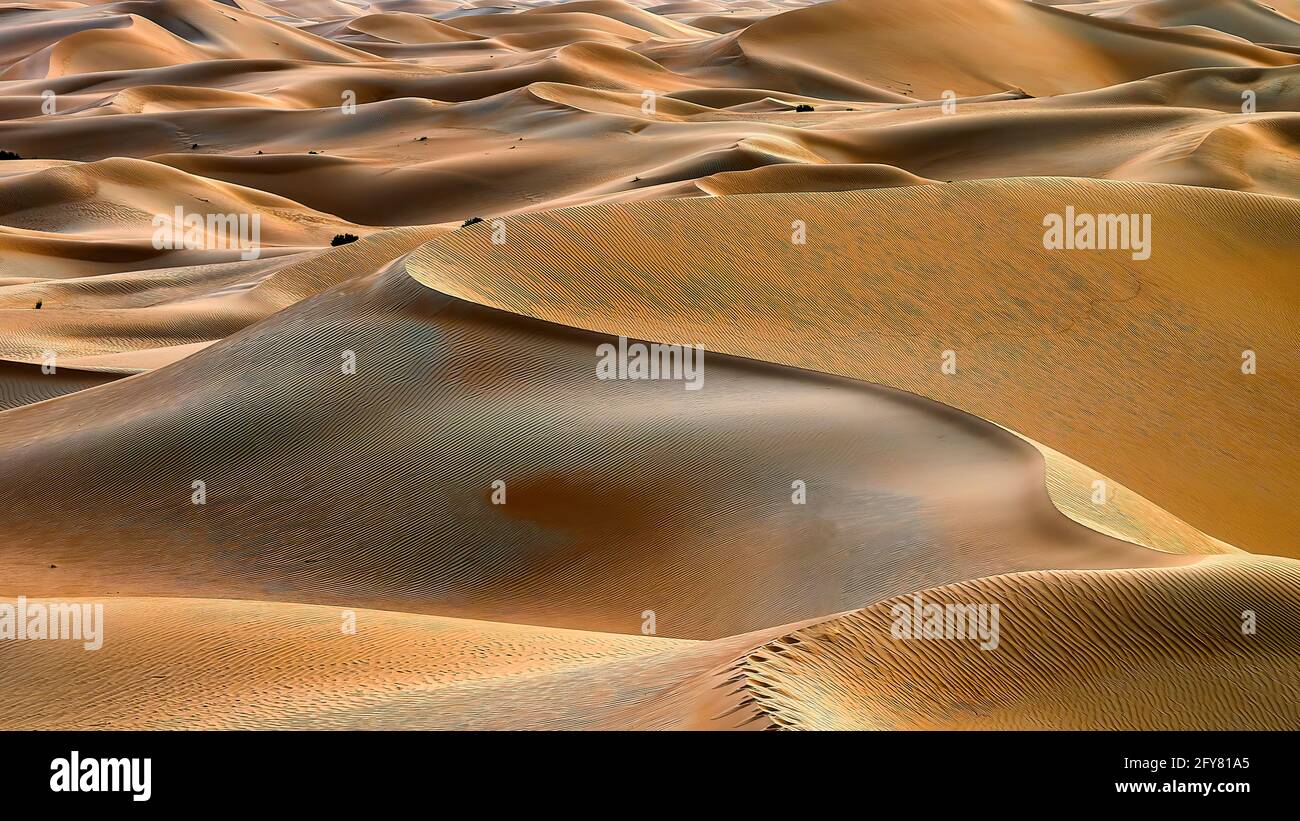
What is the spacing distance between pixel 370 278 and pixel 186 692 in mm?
6447

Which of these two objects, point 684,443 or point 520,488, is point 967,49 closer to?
point 684,443

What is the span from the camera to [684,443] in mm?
7891

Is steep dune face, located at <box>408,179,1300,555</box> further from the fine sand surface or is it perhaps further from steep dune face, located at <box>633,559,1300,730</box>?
steep dune face, located at <box>633,559,1300,730</box>

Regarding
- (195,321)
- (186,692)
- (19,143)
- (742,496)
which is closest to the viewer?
(186,692)

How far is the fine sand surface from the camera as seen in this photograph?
14.1ft

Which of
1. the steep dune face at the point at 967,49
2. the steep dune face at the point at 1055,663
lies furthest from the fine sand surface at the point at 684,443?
the steep dune face at the point at 967,49

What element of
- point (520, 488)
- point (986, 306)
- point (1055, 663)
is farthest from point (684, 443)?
point (986, 306)

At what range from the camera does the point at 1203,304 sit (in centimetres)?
1286

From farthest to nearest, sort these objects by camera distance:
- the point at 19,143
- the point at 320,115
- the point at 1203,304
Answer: the point at 320,115
the point at 19,143
the point at 1203,304

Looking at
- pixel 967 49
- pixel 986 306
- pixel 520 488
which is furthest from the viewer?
pixel 967 49

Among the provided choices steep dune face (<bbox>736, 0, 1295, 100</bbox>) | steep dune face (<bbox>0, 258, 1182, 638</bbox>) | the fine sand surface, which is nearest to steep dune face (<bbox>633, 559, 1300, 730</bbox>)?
the fine sand surface
